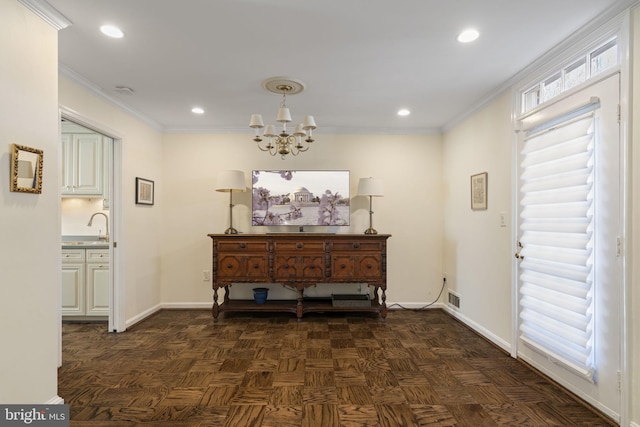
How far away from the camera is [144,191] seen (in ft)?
12.4

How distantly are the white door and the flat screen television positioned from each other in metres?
2.16

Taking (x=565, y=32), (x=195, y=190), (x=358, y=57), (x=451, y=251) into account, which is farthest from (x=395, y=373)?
(x=195, y=190)

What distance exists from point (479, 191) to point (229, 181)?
2.86 m

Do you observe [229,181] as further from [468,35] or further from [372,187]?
[468,35]

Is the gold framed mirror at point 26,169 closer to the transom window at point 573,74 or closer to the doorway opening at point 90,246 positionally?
the doorway opening at point 90,246

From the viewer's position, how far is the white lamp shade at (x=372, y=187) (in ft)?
12.8

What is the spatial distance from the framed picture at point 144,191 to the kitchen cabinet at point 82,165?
1.66 ft

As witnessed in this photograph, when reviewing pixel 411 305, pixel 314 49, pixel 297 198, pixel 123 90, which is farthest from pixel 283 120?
pixel 411 305

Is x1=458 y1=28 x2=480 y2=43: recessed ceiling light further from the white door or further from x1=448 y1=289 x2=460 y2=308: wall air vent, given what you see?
x1=448 y1=289 x2=460 y2=308: wall air vent

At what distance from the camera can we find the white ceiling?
1845mm

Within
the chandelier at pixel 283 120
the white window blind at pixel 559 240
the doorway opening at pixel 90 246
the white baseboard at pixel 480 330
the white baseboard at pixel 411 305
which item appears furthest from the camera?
the white baseboard at pixel 411 305

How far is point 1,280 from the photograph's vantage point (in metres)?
1.61

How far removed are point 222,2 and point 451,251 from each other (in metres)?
3.58

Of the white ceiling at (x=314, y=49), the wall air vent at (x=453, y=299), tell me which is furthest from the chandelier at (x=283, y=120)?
the wall air vent at (x=453, y=299)
